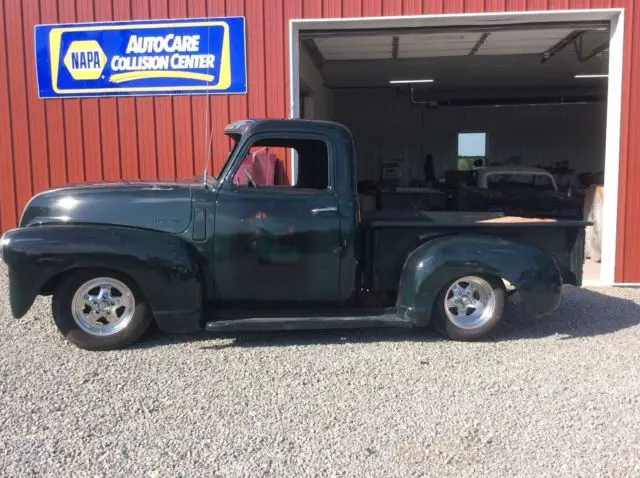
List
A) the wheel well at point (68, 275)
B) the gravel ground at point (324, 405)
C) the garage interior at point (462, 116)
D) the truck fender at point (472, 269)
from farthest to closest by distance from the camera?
the garage interior at point (462, 116), the truck fender at point (472, 269), the wheel well at point (68, 275), the gravel ground at point (324, 405)

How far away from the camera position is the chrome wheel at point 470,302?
5121mm

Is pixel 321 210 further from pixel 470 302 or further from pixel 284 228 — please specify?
pixel 470 302

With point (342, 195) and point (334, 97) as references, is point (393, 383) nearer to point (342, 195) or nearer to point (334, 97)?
point (342, 195)

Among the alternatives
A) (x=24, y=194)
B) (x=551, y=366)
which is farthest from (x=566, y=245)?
(x=24, y=194)

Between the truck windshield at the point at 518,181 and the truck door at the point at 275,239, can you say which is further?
the truck windshield at the point at 518,181

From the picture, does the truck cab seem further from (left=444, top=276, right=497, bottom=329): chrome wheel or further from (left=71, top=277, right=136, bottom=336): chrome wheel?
(left=444, top=276, right=497, bottom=329): chrome wheel

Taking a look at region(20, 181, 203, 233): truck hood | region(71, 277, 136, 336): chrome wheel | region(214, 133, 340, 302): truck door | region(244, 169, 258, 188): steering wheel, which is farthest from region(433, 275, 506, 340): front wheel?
region(71, 277, 136, 336): chrome wheel

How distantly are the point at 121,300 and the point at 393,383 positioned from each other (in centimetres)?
223

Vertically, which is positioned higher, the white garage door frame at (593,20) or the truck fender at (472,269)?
the white garage door frame at (593,20)

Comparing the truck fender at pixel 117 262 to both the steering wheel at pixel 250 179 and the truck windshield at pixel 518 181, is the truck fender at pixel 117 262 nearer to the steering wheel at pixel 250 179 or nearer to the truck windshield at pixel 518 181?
the steering wheel at pixel 250 179

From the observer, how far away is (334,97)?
20.0m

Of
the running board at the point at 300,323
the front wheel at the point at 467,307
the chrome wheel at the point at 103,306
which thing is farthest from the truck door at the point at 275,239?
the front wheel at the point at 467,307

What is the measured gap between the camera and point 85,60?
765 centimetres

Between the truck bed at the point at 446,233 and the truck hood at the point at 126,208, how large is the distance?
156 centimetres
